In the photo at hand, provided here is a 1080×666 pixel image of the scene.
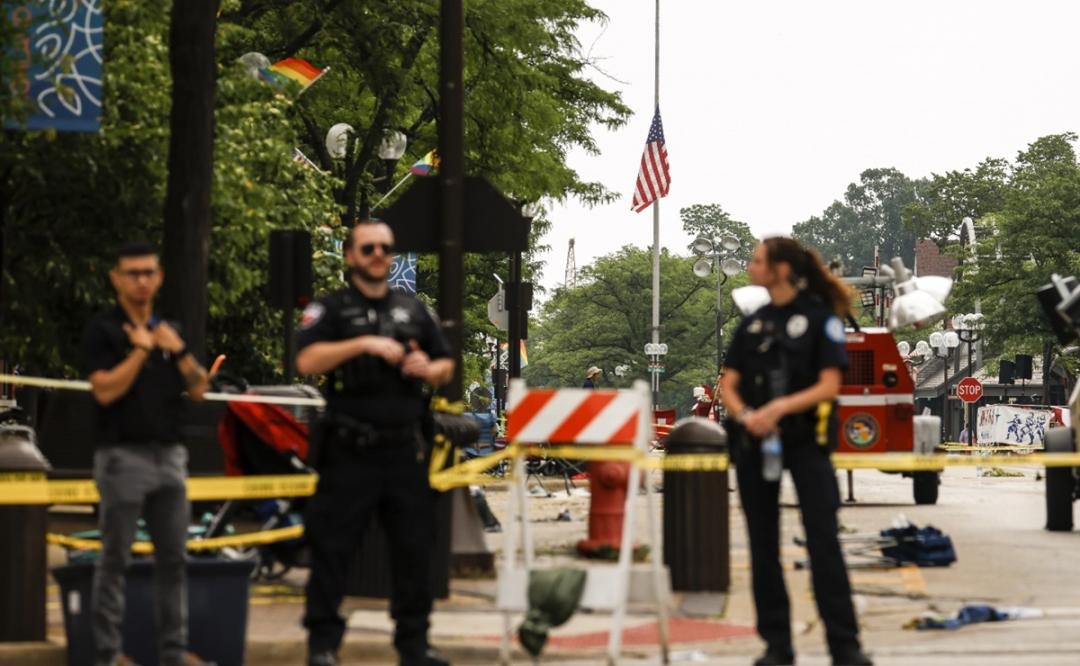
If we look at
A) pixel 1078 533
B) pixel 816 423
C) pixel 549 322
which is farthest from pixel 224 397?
pixel 549 322

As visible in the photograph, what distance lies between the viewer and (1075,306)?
17.7 m

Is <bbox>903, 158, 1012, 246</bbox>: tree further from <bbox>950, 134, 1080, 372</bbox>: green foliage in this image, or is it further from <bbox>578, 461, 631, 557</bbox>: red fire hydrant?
<bbox>578, 461, 631, 557</bbox>: red fire hydrant

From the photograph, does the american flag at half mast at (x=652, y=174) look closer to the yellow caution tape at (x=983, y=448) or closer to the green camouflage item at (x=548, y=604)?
the yellow caution tape at (x=983, y=448)

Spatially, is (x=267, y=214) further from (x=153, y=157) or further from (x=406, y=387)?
(x=406, y=387)

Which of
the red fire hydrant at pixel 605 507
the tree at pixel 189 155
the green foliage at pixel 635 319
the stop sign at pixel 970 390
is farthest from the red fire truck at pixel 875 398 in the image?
the green foliage at pixel 635 319

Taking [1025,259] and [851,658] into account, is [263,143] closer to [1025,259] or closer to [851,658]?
[851,658]

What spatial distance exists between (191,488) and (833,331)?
3.91m

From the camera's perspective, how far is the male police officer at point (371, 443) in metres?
8.72

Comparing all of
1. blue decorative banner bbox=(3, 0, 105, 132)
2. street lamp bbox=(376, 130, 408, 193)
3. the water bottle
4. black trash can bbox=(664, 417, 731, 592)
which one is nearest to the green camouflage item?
the water bottle

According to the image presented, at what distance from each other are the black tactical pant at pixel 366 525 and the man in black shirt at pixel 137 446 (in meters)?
0.76

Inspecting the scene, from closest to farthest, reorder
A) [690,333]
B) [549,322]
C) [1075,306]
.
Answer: [1075,306] < [690,333] < [549,322]

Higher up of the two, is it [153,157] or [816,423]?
[153,157]

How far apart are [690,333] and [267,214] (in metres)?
85.8

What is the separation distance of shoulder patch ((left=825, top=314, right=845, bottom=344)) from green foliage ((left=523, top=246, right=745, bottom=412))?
96.2 metres
